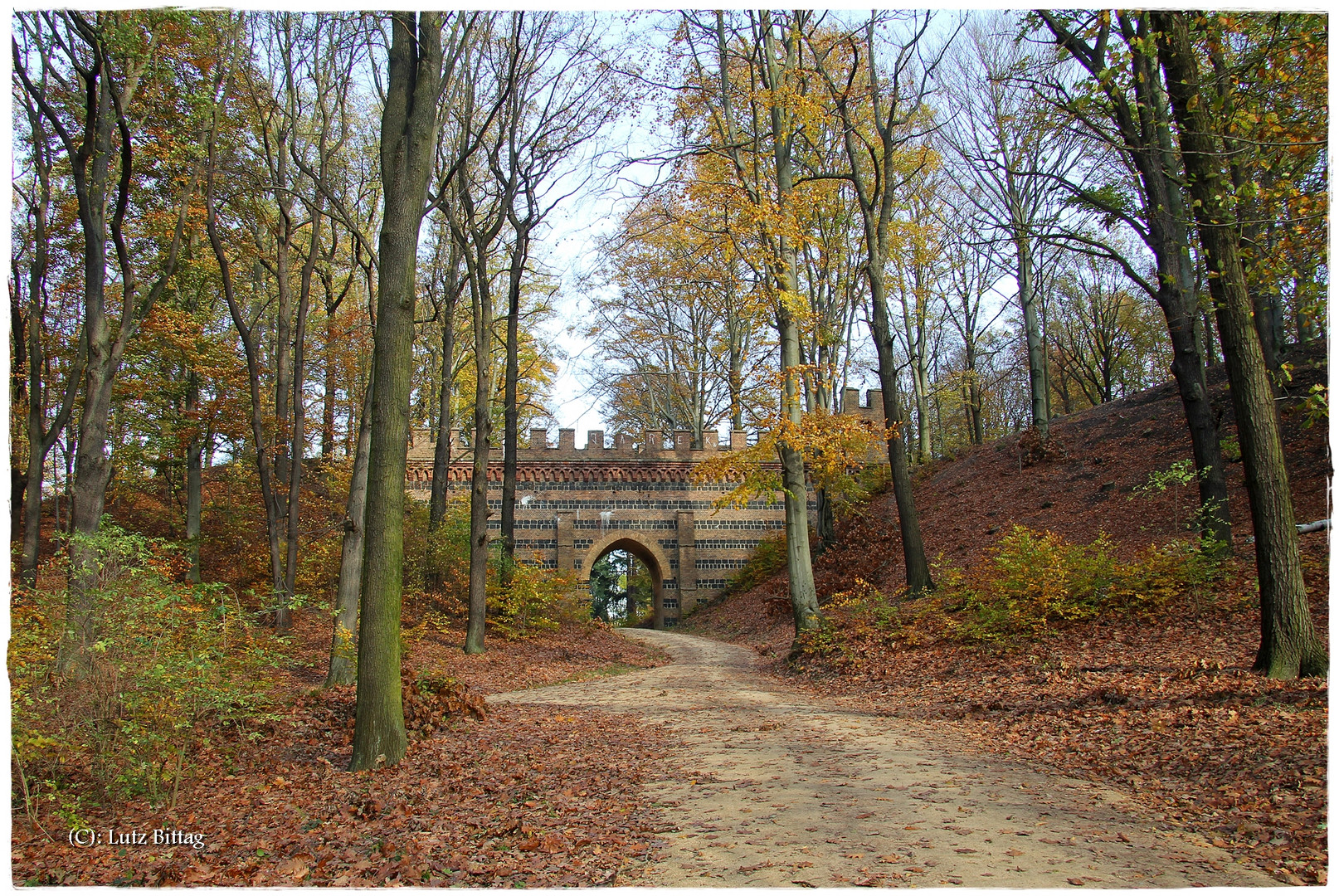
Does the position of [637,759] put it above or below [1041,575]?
below

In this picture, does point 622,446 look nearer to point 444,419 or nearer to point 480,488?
point 444,419

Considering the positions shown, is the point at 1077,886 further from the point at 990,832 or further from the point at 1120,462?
the point at 1120,462

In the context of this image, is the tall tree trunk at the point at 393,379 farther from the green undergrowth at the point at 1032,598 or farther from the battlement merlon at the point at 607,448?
the battlement merlon at the point at 607,448

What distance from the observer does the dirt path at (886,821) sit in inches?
126

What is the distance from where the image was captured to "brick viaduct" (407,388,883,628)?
2638cm

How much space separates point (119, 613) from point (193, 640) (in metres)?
0.52

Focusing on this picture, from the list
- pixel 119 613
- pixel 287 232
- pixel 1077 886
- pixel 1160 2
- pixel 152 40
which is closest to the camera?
pixel 1077 886

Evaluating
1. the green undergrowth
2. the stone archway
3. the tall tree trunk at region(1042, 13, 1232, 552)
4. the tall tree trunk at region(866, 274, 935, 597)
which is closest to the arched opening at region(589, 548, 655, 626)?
the stone archway

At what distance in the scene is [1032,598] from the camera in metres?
Answer: 9.80

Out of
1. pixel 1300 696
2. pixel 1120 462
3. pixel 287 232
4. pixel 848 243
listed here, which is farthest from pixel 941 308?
pixel 1300 696

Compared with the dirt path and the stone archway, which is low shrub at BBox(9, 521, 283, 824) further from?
the stone archway

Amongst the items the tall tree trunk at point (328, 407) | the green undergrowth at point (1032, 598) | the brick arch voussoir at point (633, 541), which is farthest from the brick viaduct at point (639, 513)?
the green undergrowth at point (1032, 598)

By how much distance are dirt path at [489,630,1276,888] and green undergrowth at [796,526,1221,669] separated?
12.0 feet

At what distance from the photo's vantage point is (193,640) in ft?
16.6
